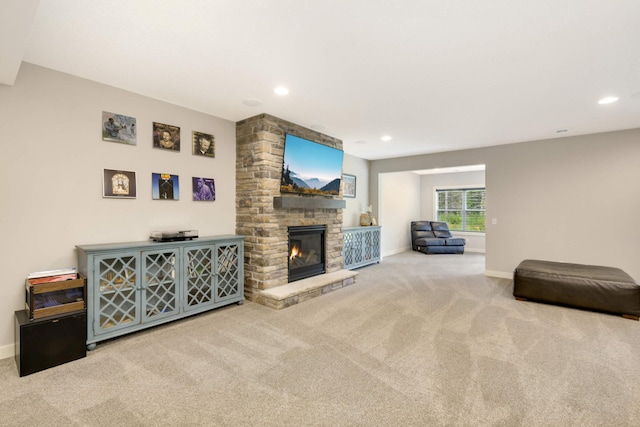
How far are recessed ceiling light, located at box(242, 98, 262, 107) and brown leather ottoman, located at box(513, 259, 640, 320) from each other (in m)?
4.16

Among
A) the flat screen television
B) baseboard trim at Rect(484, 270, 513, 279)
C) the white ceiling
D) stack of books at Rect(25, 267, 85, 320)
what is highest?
the white ceiling

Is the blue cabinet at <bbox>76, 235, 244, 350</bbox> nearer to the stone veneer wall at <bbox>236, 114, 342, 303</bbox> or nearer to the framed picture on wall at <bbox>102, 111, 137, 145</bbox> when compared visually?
the stone veneer wall at <bbox>236, 114, 342, 303</bbox>

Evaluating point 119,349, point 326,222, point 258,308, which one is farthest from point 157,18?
point 326,222

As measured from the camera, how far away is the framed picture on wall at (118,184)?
301 cm

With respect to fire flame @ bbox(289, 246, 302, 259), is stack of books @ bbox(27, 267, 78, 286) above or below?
above

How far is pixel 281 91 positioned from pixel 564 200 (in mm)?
5005

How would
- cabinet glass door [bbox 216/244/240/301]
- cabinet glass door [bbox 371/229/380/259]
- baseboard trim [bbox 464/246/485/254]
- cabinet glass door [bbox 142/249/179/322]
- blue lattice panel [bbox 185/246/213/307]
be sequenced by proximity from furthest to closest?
baseboard trim [bbox 464/246/485/254], cabinet glass door [bbox 371/229/380/259], cabinet glass door [bbox 216/244/240/301], blue lattice panel [bbox 185/246/213/307], cabinet glass door [bbox 142/249/179/322]

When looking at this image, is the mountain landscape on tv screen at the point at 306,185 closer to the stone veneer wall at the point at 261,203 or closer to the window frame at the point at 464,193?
the stone veneer wall at the point at 261,203

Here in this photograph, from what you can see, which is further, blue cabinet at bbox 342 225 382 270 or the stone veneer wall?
→ blue cabinet at bbox 342 225 382 270

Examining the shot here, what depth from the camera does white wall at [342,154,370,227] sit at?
659cm

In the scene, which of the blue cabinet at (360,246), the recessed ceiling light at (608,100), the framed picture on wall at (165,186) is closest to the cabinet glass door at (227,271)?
the framed picture on wall at (165,186)

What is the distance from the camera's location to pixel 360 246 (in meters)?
6.30

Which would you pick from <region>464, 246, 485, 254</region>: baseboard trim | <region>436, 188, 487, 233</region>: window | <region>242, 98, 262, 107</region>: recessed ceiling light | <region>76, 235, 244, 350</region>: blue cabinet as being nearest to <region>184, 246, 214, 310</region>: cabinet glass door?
<region>76, 235, 244, 350</region>: blue cabinet

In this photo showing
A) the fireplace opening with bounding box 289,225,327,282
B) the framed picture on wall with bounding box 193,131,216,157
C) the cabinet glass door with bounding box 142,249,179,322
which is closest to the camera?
the cabinet glass door with bounding box 142,249,179,322
